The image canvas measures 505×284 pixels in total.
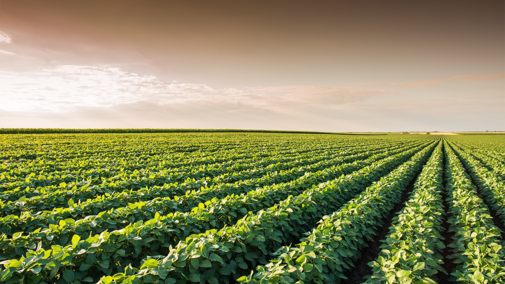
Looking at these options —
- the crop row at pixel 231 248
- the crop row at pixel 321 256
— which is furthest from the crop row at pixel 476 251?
the crop row at pixel 231 248

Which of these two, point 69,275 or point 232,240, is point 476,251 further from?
point 69,275

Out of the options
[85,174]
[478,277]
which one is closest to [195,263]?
[478,277]

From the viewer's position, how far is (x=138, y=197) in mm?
6625

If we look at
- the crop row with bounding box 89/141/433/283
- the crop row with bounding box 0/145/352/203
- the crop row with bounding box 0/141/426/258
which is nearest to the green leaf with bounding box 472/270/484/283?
the crop row with bounding box 89/141/433/283

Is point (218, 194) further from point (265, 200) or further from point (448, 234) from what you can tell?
point (448, 234)

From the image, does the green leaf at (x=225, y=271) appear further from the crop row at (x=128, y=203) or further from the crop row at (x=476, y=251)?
the crop row at (x=476, y=251)

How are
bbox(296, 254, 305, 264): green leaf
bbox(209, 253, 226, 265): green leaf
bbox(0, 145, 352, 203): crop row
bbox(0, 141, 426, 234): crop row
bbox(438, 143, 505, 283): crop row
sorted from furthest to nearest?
bbox(0, 145, 352, 203): crop row → bbox(0, 141, 426, 234): crop row → bbox(438, 143, 505, 283): crop row → bbox(296, 254, 305, 264): green leaf → bbox(209, 253, 226, 265): green leaf

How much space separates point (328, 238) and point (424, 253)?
1.73 m

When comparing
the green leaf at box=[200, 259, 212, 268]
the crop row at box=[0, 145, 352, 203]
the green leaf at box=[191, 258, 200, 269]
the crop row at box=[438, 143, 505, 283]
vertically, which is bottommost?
the crop row at box=[438, 143, 505, 283]

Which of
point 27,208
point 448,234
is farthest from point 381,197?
point 27,208

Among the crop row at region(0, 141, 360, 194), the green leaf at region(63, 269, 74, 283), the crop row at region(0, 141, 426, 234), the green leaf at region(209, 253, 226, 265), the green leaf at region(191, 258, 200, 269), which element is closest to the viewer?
the green leaf at region(63, 269, 74, 283)

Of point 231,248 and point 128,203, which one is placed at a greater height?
point 128,203

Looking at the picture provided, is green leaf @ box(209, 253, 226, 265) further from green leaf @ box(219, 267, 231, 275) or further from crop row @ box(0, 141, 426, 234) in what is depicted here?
crop row @ box(0, 141, 426, 234)

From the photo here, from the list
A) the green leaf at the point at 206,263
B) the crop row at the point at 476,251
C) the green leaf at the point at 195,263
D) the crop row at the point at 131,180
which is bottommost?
the crop row at the point at 476,251
